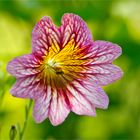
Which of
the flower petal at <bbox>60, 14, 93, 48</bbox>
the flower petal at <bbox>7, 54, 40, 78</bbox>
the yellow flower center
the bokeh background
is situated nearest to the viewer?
the flower petal at <bbox>7, 54, 40, 78</bbox>

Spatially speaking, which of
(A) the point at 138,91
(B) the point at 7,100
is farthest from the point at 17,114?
(A) the point at 138,91

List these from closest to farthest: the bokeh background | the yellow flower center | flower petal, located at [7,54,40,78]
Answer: flower petal, located at [7,54,40,78] → the yellow flower center → the bokeh background

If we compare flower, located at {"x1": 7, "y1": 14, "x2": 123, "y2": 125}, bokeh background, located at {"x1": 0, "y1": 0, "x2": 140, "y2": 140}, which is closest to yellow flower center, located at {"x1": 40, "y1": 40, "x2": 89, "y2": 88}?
flower, located at {"x1": 7, "y1": 14, "x2": 123, "y2": 125}

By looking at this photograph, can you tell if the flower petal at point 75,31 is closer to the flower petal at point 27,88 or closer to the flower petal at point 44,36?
the flower petal at point 44,36

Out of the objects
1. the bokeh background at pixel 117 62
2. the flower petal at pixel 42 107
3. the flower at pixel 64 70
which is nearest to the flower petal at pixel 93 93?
the flower at pixel 64 70

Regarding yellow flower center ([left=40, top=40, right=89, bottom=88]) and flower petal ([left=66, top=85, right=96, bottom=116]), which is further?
yellow flower center ([left=40, top=40, right=89, bottom=88])

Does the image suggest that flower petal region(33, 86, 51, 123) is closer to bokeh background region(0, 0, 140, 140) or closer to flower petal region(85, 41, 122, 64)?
flower petal region(85, 41, 122, 64)

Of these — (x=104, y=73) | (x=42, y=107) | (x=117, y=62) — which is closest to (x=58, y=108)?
(x=42, y=107)
